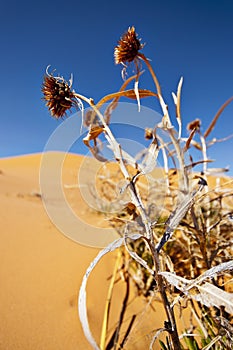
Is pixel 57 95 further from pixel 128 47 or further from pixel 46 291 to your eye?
pixel 46 291

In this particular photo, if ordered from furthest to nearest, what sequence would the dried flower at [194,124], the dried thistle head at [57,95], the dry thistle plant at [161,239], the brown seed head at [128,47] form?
the dried flower at [194,124], the brown seed head at [128,47], the dried thistle head at [57,95], the dry thistle plant at [161,239]

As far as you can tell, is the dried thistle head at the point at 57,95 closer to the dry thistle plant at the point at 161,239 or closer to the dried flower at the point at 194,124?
the dry thistle plant at the point at 161,239

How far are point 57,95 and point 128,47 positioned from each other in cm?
32

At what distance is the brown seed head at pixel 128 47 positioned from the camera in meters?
0.81

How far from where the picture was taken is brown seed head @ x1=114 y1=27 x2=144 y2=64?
2.66 ft

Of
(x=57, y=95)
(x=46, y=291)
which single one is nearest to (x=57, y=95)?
(x=57, y=95)

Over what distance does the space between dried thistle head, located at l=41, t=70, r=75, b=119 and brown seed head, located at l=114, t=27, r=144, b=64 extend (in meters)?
0.27

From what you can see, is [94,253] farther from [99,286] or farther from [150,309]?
[150,309]

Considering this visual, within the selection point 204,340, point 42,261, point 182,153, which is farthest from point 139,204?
point 42,261

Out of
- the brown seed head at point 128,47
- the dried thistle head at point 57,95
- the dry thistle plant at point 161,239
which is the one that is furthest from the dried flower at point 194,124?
the dried thistle head at point 57,95

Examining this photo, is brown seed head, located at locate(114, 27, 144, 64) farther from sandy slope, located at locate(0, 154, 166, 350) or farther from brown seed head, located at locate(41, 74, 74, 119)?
sandy slope, located at locate(0, 154, 166, 350)

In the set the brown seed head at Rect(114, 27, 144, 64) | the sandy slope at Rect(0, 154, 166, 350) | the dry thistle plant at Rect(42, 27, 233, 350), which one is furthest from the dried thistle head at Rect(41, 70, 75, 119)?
the sandy slope at Rect(0, 154, 166, 350)

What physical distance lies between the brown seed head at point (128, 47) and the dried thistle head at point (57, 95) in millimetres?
268

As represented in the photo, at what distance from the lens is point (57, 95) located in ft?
2.26
